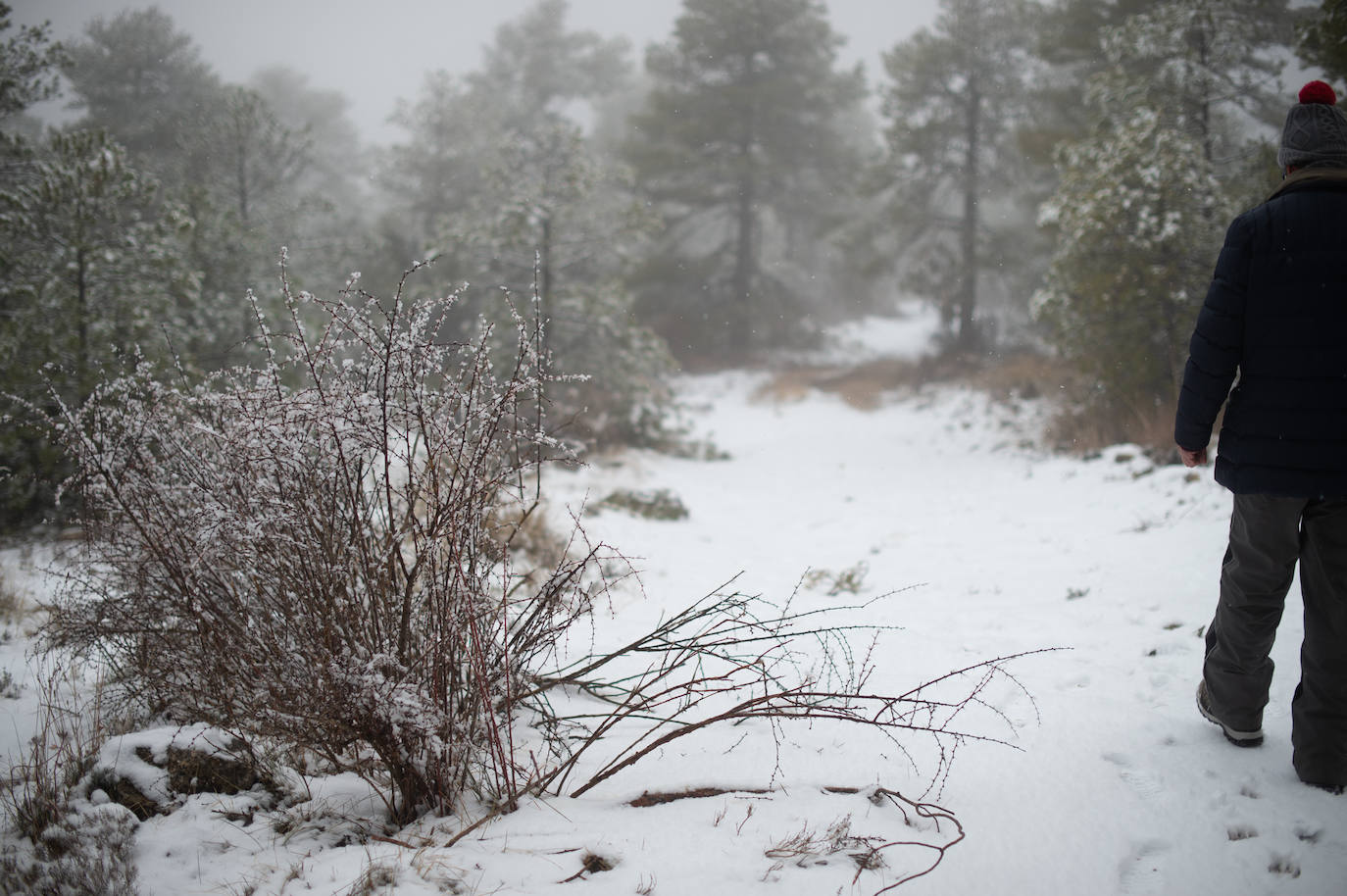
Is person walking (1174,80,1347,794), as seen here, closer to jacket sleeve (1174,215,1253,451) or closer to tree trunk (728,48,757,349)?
jacket sleeve (1174,215,1253,451)

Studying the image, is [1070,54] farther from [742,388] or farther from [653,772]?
[653,772]

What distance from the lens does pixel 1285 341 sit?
7.48ft

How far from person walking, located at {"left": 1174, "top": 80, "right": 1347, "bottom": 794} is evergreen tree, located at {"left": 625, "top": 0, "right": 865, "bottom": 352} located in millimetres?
16921

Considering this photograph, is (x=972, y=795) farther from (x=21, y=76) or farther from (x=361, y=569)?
(x=21, y=76)

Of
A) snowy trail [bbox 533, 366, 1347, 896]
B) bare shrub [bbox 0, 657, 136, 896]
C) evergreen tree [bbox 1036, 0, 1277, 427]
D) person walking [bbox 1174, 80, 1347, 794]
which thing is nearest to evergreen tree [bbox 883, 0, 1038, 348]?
evergreen tree [bbox 1036, 0, 1277, 427]

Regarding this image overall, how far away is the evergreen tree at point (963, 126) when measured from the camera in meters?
15.6

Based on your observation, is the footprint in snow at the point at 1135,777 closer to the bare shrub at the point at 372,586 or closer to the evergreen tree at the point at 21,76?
the bare shrub at the point at 372,586

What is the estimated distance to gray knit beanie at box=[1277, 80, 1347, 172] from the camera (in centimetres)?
227

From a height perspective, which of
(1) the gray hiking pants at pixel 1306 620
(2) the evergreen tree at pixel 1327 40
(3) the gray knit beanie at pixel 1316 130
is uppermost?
(2) the evergreen tree at pixel 1327 40

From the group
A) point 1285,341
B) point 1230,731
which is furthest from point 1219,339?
point 1230,731

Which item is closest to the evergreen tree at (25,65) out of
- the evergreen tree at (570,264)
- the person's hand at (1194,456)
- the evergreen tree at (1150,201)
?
the evergreen tree at (570,264)

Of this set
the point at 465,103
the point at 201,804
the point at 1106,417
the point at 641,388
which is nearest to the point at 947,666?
the point at 201,804

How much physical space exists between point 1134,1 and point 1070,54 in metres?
1.39

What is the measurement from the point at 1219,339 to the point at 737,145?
1860 cm
